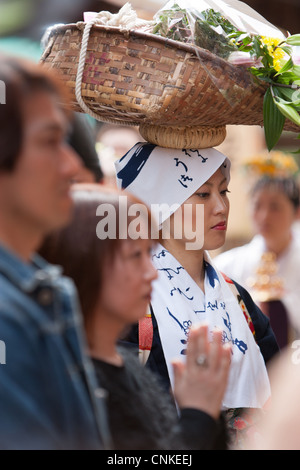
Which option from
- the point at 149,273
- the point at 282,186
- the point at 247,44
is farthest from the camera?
the point at 282,186

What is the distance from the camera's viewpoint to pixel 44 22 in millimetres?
3666

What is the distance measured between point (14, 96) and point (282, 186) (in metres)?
3.76

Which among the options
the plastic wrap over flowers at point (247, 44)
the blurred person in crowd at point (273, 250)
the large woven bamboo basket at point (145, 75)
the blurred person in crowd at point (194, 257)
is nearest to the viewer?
the large woven bamboo basket at point (145, 75)

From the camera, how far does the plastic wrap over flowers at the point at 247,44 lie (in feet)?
6.17

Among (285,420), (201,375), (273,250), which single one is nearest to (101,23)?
(201,375)

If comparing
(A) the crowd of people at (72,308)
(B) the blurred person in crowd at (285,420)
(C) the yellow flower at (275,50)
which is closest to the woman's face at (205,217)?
(C) the yellow flower at (275,50)

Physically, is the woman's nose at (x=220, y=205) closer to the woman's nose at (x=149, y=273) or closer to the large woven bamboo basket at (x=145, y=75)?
the large woven bamboo basket at (x=145, y=75)

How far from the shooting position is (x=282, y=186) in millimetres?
4531

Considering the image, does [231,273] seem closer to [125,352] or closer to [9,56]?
[125,352]

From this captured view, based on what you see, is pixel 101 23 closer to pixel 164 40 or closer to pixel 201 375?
pixel 164 40

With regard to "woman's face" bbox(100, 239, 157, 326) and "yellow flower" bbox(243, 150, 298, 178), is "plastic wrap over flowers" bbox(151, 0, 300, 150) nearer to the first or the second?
"woman's face" bbox(100, 239, 157, 326)

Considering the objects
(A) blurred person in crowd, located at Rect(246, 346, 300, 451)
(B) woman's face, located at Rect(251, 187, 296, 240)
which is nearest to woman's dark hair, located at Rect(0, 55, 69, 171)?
(A) blurred person in crowd, located at Rect(246, 346, 300, 451)

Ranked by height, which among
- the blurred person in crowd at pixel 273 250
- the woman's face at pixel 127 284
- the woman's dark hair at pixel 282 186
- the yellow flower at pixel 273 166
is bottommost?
the blurred person in crowd at pixel 273 250

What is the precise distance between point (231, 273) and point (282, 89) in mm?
2480
